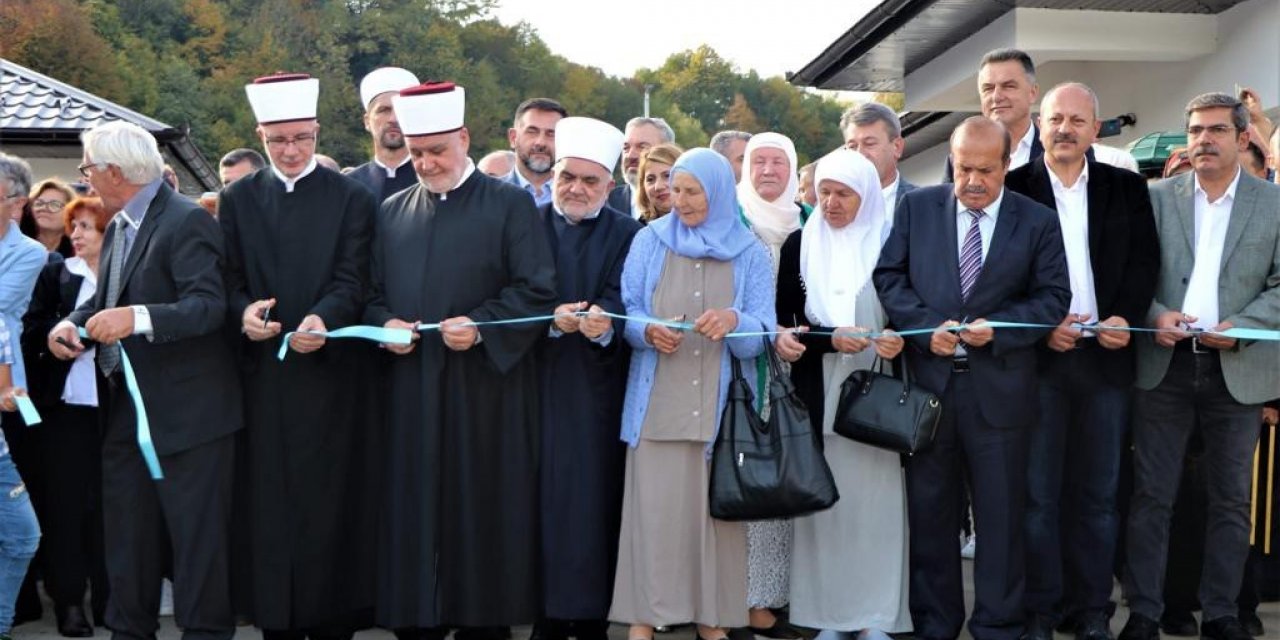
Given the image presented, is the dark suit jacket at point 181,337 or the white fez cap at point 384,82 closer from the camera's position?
the dark suit jacket at point 181,337

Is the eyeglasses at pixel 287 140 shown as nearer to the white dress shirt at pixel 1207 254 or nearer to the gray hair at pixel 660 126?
the gray hair at pixel 660 126

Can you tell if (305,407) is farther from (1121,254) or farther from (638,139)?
(1121,254)

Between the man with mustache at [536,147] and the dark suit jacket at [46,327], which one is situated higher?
the man with mustache at [536,147]

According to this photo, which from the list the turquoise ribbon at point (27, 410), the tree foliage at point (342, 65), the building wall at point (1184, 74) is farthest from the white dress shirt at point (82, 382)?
the tree foliage at point (342, 65)

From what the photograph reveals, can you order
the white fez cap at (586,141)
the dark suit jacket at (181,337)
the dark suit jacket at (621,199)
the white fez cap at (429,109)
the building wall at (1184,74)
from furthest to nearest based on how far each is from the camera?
the building wall at (1184,74)
the dark suit jacket at (621,199)
the white fez cap at (586,141)
the white fez cap at (429,109)
the dark suit jacket at (181,337)

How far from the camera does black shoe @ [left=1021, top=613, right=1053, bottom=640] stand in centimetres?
A: 640

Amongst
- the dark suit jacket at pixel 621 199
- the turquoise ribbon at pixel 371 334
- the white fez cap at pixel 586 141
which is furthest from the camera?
the dark suit jacket at pixel 621 199

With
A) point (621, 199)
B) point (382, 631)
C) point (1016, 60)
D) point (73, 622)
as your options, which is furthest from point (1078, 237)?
point (73, 622)

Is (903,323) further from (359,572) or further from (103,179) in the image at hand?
(103,179)

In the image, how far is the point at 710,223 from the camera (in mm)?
6414

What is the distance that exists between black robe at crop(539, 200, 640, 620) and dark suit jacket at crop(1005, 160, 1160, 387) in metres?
1.90

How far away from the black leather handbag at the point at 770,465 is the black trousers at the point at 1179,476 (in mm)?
1493

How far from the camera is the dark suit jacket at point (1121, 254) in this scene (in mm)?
6441

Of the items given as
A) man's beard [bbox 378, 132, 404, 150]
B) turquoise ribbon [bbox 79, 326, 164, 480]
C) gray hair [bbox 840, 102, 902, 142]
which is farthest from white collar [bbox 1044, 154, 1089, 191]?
turquoise ribbon [bbox 79, 326, 164, 480]
